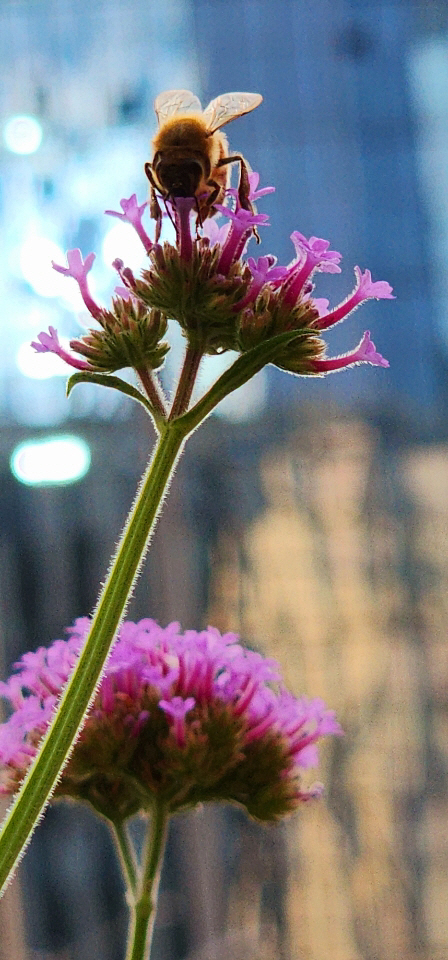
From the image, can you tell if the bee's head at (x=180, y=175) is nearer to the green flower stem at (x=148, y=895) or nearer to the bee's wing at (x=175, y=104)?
the bee's wing at (x=175, y=104)

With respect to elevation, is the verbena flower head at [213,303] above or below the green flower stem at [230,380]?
above

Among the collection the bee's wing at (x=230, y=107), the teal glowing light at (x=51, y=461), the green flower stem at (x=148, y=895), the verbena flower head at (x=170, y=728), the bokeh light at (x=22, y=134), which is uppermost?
the bokeh light at (x=22, y=134)

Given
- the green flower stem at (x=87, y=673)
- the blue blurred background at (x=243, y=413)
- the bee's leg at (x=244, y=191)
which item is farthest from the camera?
the blue blurred background at (x=243, y=413)

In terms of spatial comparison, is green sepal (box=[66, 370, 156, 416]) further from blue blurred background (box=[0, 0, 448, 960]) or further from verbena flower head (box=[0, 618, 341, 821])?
blue blurred background (box=[0, 0, 448, 960])

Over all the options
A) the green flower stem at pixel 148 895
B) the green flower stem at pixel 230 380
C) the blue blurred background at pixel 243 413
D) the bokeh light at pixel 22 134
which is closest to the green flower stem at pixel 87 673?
the green flower stem at pixel 230 380

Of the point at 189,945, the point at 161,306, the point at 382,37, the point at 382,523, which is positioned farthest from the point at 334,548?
the point at 161,306

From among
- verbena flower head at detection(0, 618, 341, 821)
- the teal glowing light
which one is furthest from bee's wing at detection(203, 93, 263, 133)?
the teal glowing light

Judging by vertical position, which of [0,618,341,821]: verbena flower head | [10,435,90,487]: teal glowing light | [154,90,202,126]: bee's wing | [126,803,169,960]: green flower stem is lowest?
[126,803,169,960]: green flower stem
